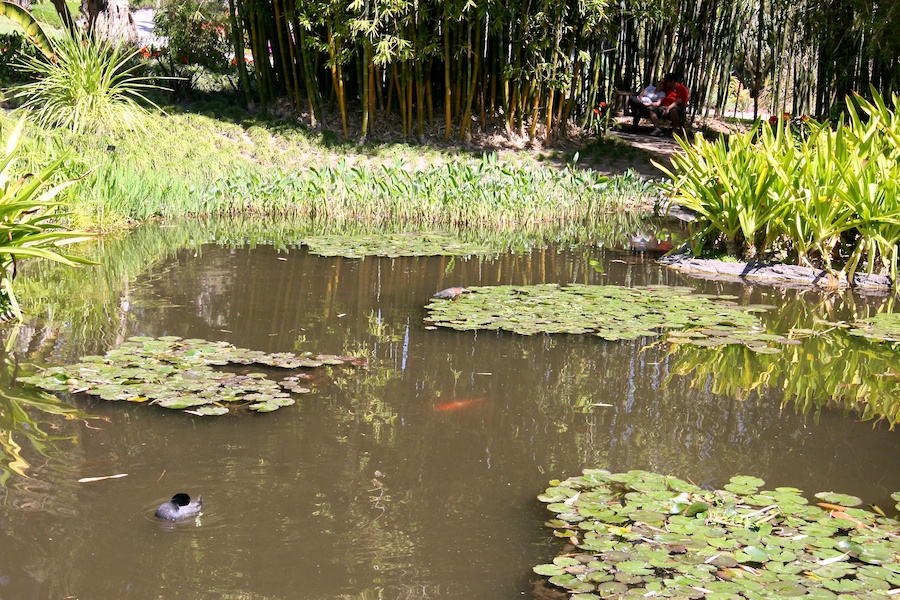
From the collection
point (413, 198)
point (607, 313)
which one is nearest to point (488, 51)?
point (413, 198)

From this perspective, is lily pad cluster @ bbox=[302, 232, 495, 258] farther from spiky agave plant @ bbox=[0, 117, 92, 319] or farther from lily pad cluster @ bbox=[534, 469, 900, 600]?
lily pad cluster @ bbox=[534, 469, 900, 600]

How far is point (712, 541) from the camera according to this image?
2.34 metres

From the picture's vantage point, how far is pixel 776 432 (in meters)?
3.26

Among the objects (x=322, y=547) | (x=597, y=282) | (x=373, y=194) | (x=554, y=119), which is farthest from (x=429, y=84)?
(x=322, y=547)

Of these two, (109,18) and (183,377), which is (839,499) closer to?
(183,377)

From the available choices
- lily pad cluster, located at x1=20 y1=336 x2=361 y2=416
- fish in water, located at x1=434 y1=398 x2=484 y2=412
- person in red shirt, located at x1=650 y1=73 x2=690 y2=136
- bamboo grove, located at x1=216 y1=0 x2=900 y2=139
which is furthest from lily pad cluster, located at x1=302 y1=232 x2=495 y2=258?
person in red shirt, located at x1=650 y1=73 x2=690 y2=136

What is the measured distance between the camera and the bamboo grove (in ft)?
35.1

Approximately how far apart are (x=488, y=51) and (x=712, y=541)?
998cm

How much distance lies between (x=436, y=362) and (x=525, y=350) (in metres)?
0.46

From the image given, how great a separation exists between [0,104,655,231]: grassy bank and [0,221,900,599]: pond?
2.83m

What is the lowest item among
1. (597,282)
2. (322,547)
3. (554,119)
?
(322,547)

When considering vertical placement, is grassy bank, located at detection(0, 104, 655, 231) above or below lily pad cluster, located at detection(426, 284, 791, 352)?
above

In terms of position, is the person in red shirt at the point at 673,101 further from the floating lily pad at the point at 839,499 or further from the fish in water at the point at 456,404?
the floating lily pad at the point at 839,499

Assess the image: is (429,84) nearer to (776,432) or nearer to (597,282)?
(597,282)
